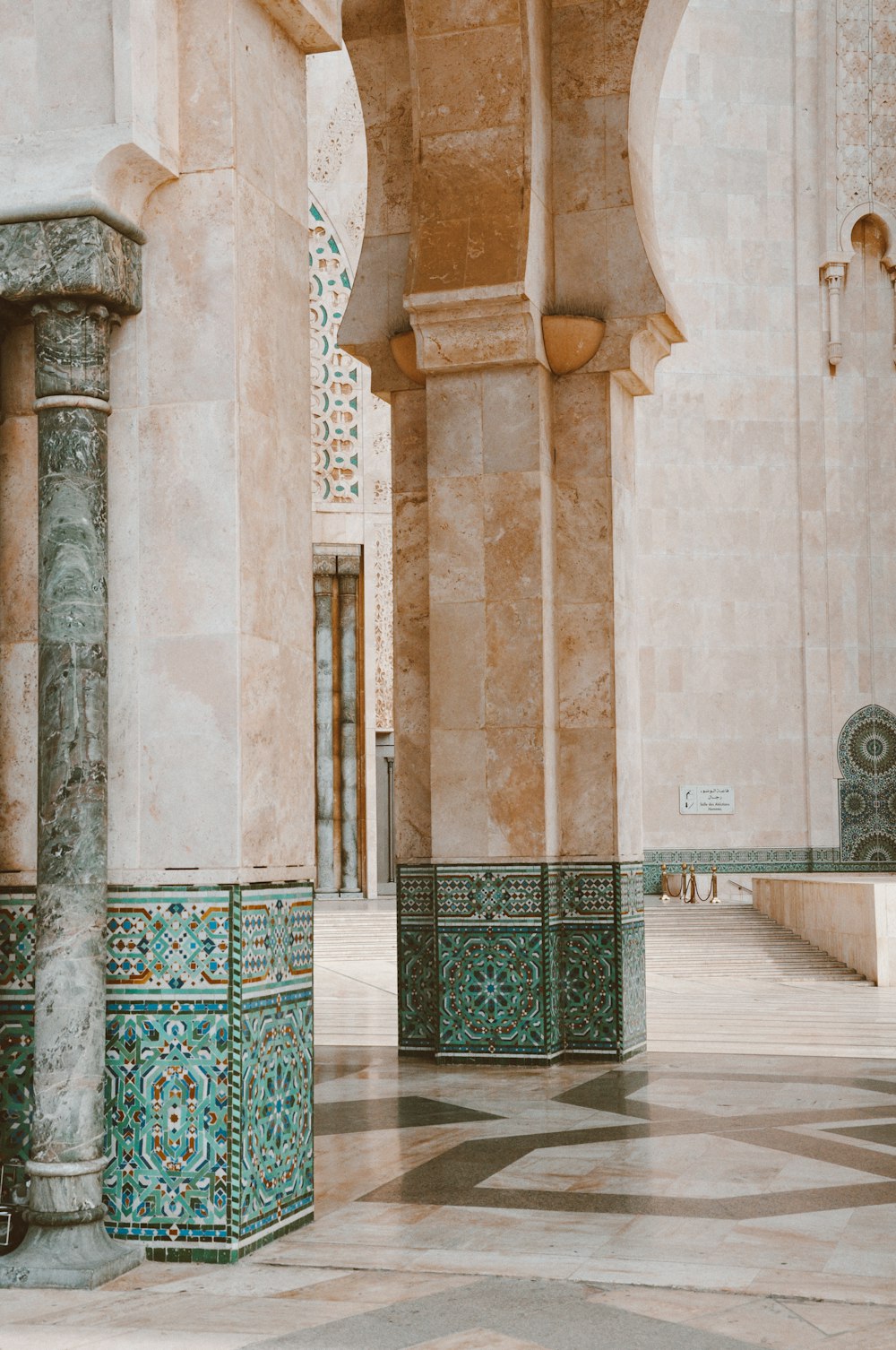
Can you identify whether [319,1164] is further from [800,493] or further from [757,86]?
[757,86]

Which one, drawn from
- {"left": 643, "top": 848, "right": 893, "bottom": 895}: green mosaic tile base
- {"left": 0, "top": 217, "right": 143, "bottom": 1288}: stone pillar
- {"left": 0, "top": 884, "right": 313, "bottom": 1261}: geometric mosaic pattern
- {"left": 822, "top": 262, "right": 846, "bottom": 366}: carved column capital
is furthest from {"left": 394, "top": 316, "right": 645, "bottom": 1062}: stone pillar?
{"left": 822, "top": 262, "right": 846, "bottom": 366}: carved column capital

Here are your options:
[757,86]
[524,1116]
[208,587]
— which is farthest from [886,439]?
[208,587]

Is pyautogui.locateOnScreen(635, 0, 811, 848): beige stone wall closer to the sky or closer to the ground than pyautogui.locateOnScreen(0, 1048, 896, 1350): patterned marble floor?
closer to the sky

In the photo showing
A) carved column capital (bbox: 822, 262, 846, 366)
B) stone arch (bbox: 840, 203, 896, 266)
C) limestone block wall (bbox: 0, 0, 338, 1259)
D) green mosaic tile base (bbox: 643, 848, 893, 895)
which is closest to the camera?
limestone block wall (bbox: 0, 0, 338, 1259)

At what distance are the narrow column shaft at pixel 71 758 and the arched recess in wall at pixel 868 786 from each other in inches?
566

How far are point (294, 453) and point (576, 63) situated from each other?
3707 millimetres

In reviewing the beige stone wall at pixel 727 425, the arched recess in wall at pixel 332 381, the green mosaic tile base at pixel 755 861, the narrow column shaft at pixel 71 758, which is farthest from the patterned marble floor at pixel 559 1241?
the beige stone wall at pixel 727 425

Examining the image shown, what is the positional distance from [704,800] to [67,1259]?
14.1m

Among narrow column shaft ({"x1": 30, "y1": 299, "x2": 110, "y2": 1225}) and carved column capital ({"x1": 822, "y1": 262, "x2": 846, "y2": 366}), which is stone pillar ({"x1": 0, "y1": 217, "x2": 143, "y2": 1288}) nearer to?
narrow column shaft ({"x1": 30, "y1": 299, "x2": 110, "y2": 1225})

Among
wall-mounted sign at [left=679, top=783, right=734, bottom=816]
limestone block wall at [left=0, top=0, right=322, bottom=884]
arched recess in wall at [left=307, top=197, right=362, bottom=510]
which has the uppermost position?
arched recess in wall at [left=307, top=197, right=362, bottom=510]

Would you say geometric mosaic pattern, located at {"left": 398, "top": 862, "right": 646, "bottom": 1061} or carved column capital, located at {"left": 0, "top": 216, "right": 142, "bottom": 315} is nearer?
carved column capital, located at {"left": 0, "top": 216, "right": 142, "bottom": 315}

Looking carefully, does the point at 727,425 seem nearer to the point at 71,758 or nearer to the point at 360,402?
the point at 360,402

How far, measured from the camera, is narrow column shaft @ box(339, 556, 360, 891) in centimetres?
1590

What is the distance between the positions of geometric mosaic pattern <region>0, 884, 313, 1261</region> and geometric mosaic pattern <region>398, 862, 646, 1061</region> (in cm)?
298
